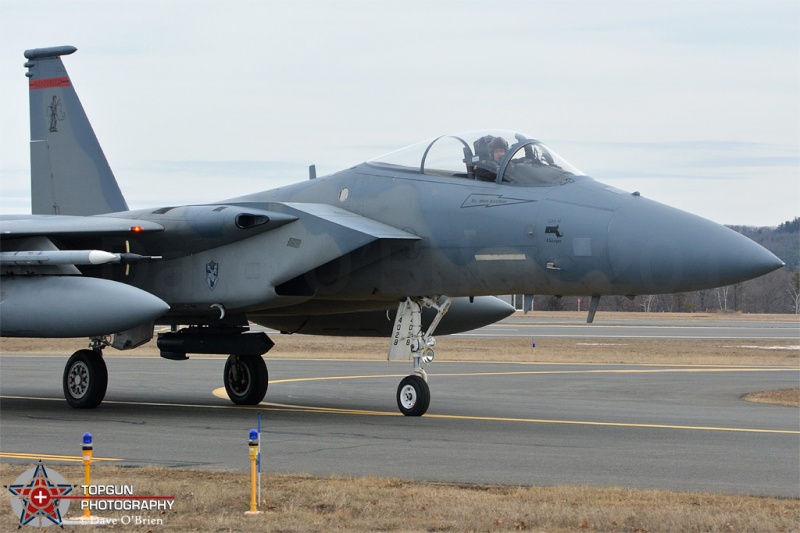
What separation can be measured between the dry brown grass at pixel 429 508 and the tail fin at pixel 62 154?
34.1 ft

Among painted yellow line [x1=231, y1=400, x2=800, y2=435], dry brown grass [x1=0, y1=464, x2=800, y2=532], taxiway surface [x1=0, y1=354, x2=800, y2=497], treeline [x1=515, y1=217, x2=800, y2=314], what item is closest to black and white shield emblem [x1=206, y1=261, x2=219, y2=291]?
taxiway surface [x1=0, y1=354, x2=800, y2=497]

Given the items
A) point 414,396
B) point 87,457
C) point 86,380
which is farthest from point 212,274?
point 87,457

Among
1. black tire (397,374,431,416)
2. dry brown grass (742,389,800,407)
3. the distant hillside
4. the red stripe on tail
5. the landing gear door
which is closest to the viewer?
black tire (397,374,431,416)

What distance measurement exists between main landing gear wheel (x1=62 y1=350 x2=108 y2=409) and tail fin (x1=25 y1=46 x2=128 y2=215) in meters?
3.56

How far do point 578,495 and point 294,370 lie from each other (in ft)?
60.2

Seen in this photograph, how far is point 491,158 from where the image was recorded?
14.0 metres

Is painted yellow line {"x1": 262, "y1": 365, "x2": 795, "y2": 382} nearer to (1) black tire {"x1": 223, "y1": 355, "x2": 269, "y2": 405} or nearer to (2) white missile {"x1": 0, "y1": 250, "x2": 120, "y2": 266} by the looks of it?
(1) black tire {"x1": 223, "y1": 355, "x2": 269, "y2": 405}

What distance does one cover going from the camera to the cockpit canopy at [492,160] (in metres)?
13.6

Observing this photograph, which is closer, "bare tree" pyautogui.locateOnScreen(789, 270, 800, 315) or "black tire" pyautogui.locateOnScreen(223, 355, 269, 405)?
"black tire" pyautogui.locateOnScreen(223, 355, 269, 405)

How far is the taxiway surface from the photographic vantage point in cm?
1016

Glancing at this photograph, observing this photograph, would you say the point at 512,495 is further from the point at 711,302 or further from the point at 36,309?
the point at 711,302

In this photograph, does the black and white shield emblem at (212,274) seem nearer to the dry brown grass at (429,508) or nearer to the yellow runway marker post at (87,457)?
the dry brown grass at (429,508)

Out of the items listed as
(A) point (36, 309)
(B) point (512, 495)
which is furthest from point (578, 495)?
(A) point (36, 309)

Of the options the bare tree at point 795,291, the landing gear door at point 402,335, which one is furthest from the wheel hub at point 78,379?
the bare tree at point 795,291
